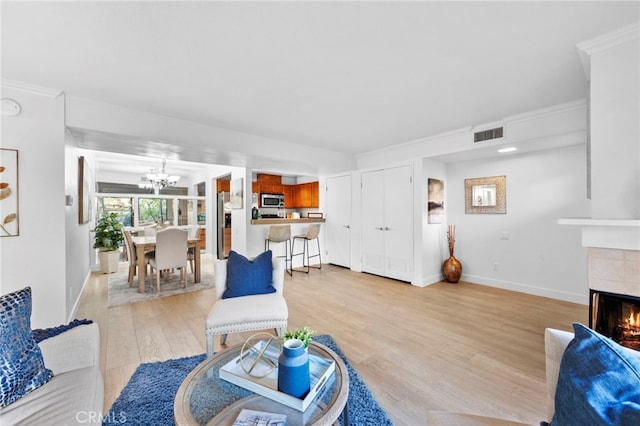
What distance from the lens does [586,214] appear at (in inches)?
133

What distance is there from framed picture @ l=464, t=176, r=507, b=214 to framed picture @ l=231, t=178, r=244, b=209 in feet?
14.1

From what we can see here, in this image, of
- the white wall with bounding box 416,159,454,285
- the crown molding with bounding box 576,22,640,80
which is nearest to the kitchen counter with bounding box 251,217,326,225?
the white wall with bounding box 416,159,454,285

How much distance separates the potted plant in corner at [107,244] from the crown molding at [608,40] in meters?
7.22

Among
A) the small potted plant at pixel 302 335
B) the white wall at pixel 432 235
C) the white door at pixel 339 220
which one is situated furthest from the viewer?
the white door at pixel 339 220

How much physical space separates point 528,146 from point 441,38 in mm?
2617

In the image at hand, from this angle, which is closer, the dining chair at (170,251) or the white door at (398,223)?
the dining chair at (170,251)

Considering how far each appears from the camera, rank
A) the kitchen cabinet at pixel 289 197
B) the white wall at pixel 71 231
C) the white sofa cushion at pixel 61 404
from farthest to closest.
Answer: the kitchen cabinet at pixel 289 197
the white wall at pixel 71 231
the white sofa cushion at pixel 61 404

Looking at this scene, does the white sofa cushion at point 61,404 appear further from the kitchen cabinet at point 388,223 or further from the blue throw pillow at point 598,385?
the kitchen cabinet at point 388,223

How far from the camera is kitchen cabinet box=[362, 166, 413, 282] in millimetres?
4418

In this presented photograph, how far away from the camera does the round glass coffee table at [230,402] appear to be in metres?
1.04

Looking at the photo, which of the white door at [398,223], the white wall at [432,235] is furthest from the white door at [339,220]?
the white wall at [432,235]

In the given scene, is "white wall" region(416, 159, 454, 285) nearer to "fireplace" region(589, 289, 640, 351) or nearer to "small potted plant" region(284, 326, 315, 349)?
"fireplace" region(589, 289, 640, 351)

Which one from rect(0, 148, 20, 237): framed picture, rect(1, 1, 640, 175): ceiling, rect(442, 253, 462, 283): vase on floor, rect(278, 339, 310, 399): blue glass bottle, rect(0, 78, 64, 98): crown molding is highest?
rect(1, 1, 640, 175): ceiling

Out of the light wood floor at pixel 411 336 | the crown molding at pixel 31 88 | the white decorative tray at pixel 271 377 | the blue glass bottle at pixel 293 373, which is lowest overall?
the light wood floor at pixel 411 336
